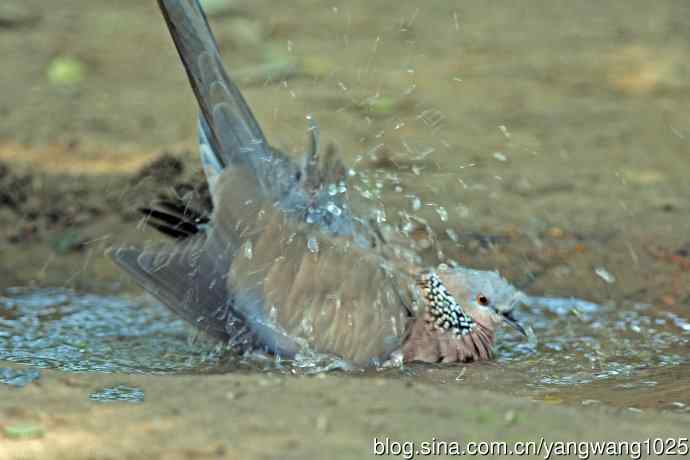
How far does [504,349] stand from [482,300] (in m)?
0.29

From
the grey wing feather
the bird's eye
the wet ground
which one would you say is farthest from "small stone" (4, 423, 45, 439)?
the bird's eye

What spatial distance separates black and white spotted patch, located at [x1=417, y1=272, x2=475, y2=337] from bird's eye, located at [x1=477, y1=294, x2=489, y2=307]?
0.09 metres

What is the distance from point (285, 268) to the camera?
16.7 ft

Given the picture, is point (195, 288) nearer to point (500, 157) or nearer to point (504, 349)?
point (504, 349)

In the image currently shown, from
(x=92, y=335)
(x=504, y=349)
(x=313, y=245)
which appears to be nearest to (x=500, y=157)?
(x=504, y=349)

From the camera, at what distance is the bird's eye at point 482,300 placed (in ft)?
17.7

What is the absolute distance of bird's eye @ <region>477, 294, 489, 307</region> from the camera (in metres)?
5.41

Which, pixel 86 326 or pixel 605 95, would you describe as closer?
pixel 86 326

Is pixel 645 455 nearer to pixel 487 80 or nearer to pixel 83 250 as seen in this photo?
pixel 83 250

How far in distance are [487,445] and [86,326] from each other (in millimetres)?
2737

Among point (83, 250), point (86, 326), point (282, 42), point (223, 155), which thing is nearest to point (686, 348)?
point (223, 155)

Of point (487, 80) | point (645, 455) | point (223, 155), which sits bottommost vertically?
point (645, 455)

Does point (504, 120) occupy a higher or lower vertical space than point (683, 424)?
higher

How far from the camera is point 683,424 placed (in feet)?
12.6
